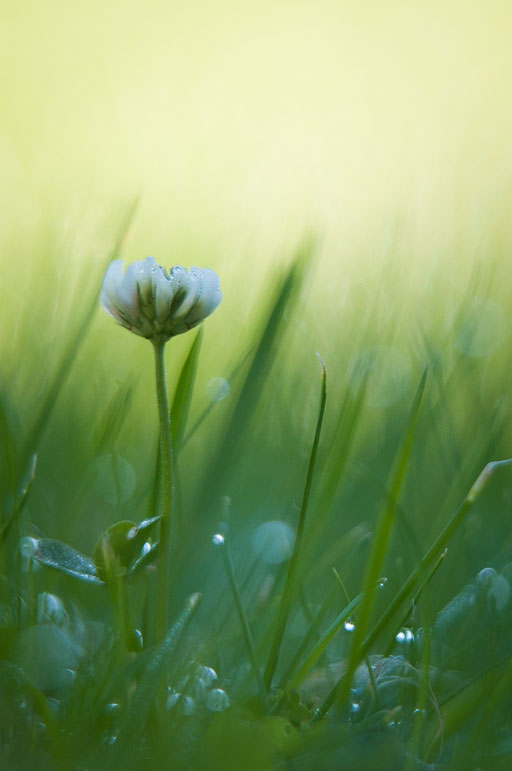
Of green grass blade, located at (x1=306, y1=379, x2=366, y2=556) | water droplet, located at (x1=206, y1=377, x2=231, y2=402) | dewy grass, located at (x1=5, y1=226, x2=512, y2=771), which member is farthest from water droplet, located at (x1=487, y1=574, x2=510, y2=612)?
water droplet, located at (x1=206, y1=377, x2=231, y2=402)

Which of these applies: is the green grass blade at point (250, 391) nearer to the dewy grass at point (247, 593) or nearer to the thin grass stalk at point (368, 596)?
the dewy grass at point (247, 593)

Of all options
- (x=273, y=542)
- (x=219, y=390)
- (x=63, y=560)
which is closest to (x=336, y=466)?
(x=273, y=542)

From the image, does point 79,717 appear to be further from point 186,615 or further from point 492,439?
point 492,439

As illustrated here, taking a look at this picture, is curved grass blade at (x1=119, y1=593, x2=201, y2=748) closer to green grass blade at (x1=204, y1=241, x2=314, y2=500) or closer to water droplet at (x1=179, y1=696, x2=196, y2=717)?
water droplet at (x1=179, y1=696, x2=196, y2=717)

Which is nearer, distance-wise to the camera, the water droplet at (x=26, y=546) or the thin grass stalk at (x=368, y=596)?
the thin grass stalk at (x=368, y=596)

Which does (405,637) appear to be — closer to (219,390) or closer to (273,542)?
(273,542)

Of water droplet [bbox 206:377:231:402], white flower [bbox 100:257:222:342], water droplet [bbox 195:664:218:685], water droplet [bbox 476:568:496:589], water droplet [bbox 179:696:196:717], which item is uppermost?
white flower [bbox 100:257:222:342]

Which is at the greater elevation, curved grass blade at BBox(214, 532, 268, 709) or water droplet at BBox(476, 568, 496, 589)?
water droplet at BBox(476, 568, 496, 589)

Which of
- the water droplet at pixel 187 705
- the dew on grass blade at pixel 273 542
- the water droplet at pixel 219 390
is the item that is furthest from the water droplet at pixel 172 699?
the water droplet at pixel 219 390
